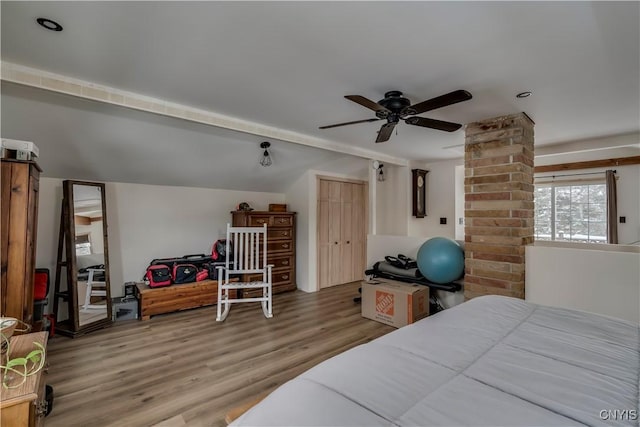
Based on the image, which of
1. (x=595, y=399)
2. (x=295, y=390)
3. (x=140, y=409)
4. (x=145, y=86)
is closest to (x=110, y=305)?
(x=140, y=409)

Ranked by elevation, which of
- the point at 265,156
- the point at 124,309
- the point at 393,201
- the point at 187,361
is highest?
the point at 265,156

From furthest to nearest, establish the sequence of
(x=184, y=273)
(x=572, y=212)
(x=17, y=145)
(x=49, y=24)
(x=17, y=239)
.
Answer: (x=572, y=212) < (x=184, y=273) < (x=17, y=145) < (x=17, y=239) < (x=49, y=24)

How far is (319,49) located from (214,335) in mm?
2837

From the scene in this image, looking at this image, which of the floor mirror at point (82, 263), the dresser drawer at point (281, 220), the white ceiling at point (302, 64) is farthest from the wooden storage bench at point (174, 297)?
the white ceiling at point (302, 64)

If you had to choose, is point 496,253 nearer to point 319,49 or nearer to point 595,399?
point 595,399

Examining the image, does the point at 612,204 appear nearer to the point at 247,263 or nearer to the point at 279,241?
the point at 279,241

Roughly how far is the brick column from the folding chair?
7.84 ft

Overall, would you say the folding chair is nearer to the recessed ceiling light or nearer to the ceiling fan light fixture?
the ceiling fan light fixture

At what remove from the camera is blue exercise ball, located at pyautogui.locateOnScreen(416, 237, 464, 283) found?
316 centimetres

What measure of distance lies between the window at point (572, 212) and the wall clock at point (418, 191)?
2.27 metres

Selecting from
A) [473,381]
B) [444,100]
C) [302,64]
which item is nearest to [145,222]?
[302,64]

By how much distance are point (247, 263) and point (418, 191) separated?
10.5 ft

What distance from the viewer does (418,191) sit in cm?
530

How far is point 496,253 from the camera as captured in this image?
289cm
